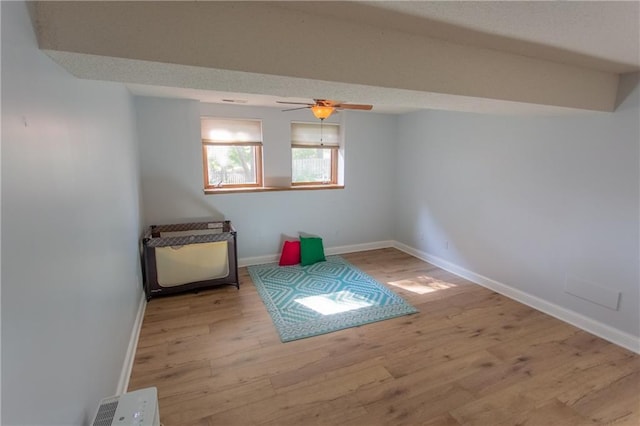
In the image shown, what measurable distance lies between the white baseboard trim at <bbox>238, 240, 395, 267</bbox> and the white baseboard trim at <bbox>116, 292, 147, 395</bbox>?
4.89 ft

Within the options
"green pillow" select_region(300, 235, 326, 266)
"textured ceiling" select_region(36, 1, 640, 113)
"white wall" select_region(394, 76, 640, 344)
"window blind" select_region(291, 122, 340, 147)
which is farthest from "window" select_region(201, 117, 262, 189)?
"textured ceiling" select_region(36, 1, 640, 113)

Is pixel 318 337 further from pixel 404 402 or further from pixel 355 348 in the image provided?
pixel 404 402

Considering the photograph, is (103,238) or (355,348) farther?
(355,348)

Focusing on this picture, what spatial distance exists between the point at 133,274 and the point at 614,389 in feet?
12.6

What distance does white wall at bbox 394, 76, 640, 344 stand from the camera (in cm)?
257

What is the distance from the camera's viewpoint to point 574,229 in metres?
2.89

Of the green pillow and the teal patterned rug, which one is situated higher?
the green pillow

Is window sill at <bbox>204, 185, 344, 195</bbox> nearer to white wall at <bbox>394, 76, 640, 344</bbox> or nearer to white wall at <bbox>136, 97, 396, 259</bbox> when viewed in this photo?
white wall at <bbox>136, 97, 396, 259</bbox>

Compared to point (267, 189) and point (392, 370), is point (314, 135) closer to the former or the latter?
point (267, 189)

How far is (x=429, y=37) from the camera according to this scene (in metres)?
Result: 1.70

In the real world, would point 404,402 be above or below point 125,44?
below

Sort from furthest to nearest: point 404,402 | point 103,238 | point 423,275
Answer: point 423,275 → point 404,402 → point 103,238

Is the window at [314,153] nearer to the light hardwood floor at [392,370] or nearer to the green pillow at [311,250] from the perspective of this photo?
the green pillow at [311,250]

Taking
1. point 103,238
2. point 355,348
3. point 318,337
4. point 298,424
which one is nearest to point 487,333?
point 355,348
